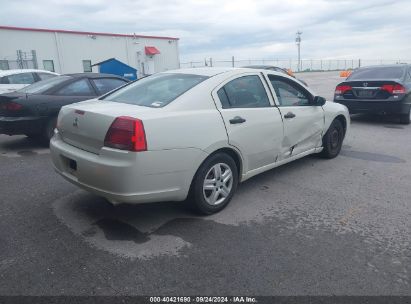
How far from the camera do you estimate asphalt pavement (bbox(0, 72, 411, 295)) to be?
2529 millimetres

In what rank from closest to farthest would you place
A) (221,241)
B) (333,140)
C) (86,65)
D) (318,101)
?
(221,241) → (318,101) → (333,140) → (86,65)

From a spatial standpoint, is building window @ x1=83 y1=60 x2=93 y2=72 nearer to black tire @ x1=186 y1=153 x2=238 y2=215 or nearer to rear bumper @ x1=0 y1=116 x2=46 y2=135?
rear bumper @ x1=0 y1=116 x2=46 y2=135

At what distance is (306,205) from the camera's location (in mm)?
3953

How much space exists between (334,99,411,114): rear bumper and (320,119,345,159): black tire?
3222 mm

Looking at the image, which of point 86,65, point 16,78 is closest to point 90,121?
point 16,78

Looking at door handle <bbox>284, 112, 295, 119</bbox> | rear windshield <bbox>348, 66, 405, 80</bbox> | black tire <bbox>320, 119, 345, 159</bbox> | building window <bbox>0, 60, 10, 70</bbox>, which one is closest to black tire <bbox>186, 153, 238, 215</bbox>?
door handle <bbox>284, 112, 295, 119</bbox>

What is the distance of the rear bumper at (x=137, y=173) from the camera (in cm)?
298

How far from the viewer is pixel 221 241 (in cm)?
313

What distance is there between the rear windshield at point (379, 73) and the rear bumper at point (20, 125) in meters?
7.80

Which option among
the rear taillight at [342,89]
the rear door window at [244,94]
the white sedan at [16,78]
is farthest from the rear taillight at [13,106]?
the rear taillight at [342,89]

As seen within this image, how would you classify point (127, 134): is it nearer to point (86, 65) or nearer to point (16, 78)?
point (16, 78)

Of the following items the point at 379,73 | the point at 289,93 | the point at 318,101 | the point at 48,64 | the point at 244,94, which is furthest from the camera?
the point at 48,64

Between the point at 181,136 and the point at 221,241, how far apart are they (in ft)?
3.38

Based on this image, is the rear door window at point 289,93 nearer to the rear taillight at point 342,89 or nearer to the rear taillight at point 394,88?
the rear taillight at point 394,88
